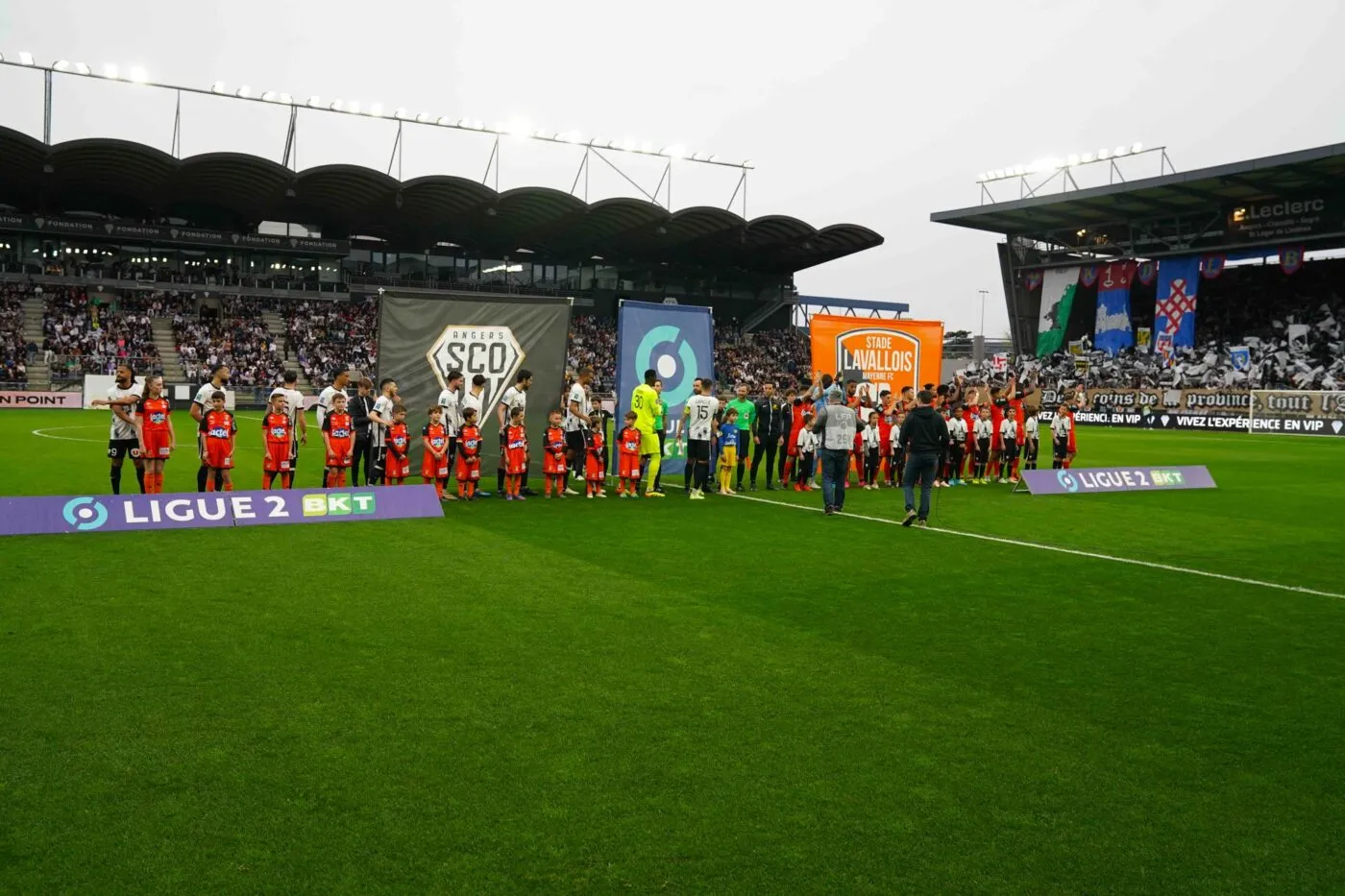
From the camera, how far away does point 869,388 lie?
20.0 meters

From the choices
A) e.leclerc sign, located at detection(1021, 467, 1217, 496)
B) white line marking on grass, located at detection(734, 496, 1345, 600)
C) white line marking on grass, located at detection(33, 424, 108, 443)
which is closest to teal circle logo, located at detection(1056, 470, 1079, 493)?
e.leclerc sign, located at detection(1021, 467, 1217, 496)

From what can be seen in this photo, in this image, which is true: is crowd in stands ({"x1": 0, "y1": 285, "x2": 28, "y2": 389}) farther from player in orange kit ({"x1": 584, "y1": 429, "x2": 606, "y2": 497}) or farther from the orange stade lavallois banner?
the orange stade lavallois banner

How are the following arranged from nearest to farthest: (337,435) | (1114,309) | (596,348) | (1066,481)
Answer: (337,435) → (1066,481) → (1114,309) → (596,348)

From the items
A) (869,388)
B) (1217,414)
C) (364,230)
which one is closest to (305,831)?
(869,388)

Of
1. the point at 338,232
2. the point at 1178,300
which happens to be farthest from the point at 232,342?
the point at 1178,300

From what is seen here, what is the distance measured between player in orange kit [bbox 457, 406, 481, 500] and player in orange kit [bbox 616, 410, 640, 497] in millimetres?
2170

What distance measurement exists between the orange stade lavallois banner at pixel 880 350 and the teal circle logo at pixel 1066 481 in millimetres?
3302

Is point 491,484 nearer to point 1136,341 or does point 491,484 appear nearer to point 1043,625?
point 1043,625

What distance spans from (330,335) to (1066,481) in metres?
45.6

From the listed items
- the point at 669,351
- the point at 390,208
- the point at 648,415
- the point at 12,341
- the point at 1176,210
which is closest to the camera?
the point at 648,415

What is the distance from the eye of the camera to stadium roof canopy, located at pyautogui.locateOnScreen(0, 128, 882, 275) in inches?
1811

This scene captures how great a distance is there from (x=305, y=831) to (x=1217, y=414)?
152 feet

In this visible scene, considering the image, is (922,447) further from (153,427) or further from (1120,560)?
(153,427)

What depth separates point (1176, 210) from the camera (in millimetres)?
54281
